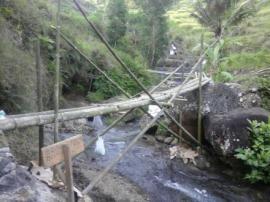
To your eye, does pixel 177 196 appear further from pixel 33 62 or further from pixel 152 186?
pixel 33 62

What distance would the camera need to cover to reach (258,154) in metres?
6.50

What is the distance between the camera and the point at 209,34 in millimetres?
22500

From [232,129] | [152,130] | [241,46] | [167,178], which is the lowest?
[167,178]

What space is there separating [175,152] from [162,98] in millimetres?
A: 1619

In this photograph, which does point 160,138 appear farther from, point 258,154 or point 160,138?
point 258,154

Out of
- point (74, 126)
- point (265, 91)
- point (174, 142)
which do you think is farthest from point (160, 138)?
point (265, 91)

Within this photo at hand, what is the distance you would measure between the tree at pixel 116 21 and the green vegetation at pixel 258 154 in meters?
12.0

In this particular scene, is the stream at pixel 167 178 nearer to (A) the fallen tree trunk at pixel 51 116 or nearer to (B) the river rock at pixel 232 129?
(B) the river rock at pixel 232 129

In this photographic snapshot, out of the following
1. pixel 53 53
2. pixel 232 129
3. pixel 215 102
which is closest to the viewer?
pixel 232 129

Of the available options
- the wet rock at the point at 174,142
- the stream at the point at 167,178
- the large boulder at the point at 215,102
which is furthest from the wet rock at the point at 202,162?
the wet rock at the point at 174,142

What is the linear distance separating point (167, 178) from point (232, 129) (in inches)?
63.4

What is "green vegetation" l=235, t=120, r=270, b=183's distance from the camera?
640cm

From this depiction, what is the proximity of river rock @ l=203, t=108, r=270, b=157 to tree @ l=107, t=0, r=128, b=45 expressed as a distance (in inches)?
444

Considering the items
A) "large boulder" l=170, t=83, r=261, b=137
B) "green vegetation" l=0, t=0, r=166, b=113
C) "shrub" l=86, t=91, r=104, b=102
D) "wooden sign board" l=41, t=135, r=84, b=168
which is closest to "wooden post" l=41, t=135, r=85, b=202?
"wooden sign board" l=41, t=135, r=84, b=168
